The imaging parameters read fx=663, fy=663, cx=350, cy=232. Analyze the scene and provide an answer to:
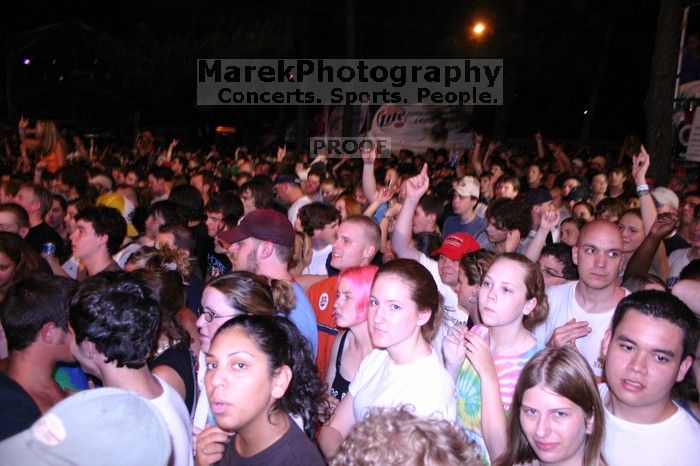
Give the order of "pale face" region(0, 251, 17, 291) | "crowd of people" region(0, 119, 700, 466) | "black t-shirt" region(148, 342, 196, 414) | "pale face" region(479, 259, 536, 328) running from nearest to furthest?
"crowd of people" region(0, 119, 700, 466) → "black t-shirt" region(148, 342, 196, 414) → "pale face" region(479, 259, 536, 328) → "pale face" region(0, 251, 17, 291)

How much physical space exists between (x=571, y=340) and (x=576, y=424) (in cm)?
108

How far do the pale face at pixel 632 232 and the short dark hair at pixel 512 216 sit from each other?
2.80 ft

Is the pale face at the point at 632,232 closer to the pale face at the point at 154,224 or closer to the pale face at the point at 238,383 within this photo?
the pale face at the point at 154,224

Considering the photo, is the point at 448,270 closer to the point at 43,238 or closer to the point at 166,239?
the point at 166,239

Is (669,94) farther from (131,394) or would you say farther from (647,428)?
(131,394)

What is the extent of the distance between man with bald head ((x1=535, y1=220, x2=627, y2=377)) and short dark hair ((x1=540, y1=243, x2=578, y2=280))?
0.73m

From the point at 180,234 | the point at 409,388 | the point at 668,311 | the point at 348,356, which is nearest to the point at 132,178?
the point at 180,234

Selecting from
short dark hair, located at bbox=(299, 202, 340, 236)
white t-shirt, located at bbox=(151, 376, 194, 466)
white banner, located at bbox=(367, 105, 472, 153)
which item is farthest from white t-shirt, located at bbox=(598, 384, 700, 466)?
white banner, located at bbox=(367, 105, 472, 153)

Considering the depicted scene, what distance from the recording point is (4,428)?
78.8 inches

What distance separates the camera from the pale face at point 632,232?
5.82m

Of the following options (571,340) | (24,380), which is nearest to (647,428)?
(571,340)

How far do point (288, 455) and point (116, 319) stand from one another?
0.86m

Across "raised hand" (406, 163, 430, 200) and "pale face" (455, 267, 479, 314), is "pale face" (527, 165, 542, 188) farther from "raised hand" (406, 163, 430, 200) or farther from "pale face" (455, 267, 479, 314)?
"pale face" (455, 267, 479, 314)

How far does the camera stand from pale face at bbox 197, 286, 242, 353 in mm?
3158
